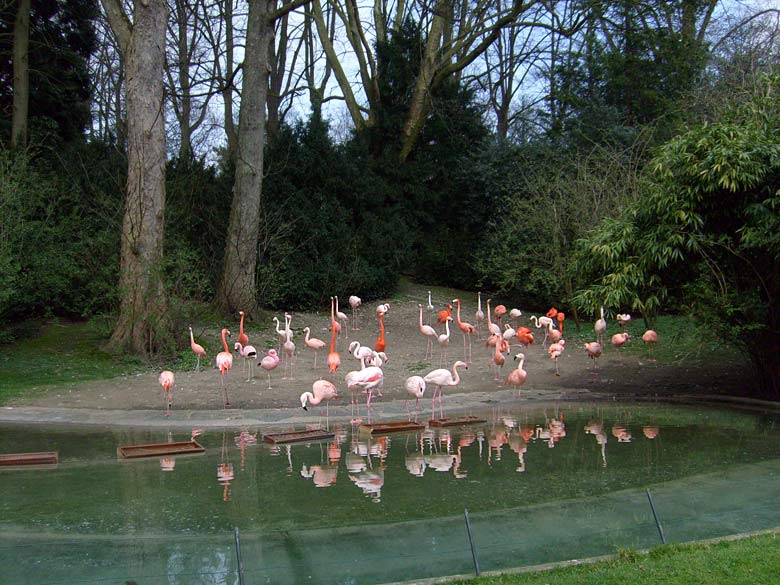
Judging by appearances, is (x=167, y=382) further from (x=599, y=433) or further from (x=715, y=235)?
(x=715, y=235)

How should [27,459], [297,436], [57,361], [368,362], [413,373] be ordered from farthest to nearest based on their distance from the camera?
[57,361]
[413,373]
[368,362]
[297,436]
[27,459]

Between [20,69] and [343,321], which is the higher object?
[20,69]

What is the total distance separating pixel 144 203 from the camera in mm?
14445

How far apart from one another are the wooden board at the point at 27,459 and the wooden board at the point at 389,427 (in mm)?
3708

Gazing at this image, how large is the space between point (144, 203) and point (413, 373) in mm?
6219

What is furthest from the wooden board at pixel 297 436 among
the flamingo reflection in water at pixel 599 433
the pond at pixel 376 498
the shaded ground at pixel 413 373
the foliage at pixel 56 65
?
the foliage at pixel 56 65

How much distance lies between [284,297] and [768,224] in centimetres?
Result: 1368

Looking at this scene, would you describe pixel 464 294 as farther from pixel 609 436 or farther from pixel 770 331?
pixel 609 436

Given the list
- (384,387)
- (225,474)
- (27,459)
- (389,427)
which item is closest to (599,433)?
(389,427)

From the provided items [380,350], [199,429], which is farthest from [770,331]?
[199,429]

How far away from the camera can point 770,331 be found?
11195mm

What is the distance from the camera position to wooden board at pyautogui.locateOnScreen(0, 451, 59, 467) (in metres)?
7.79

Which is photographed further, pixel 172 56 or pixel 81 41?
pixel 172 56

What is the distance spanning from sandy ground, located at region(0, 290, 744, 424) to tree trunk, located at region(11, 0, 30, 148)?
28.7 ft
